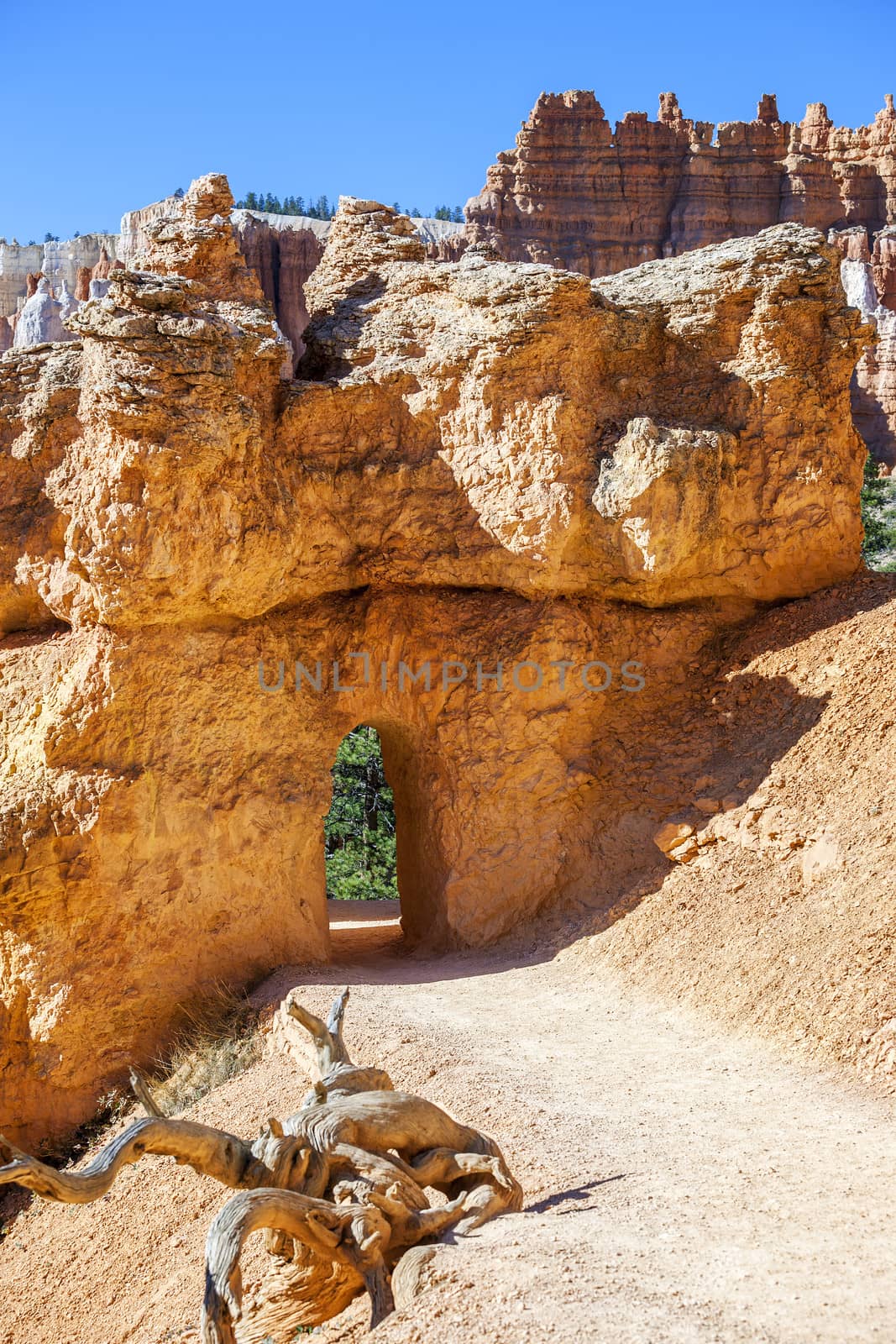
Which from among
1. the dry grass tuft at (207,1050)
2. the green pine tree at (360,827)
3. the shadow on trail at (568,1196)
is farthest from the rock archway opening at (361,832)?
the shadow on trail at (568,1196)

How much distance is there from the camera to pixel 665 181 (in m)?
49.7

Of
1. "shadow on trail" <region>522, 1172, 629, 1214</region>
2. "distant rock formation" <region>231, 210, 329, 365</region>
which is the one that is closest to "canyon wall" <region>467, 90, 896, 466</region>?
"distant rock formation" <region>231, 210, 329, 365</region>

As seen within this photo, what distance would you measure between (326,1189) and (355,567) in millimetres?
6779

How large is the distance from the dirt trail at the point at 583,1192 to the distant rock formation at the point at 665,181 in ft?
143

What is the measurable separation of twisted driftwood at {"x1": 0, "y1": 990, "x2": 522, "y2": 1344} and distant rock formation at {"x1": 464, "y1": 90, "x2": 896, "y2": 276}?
4693 centimetres

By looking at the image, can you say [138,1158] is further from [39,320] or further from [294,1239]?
[39,320]

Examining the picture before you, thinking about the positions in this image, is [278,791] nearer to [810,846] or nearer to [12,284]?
[810,846]

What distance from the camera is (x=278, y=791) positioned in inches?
420

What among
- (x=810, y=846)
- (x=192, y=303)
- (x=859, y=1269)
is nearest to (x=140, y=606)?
(x=192, y=303)

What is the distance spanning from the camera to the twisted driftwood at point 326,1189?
468cm

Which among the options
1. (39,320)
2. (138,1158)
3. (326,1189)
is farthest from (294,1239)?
(39,320)

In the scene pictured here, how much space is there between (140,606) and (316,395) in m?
2.56

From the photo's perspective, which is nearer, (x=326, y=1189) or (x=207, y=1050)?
(x=326, y=1189)

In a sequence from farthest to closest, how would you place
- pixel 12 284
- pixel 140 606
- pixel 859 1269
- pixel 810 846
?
pixel 12 284 < pixel 140 606 < pixel 810 846 < pixel 859 1269
